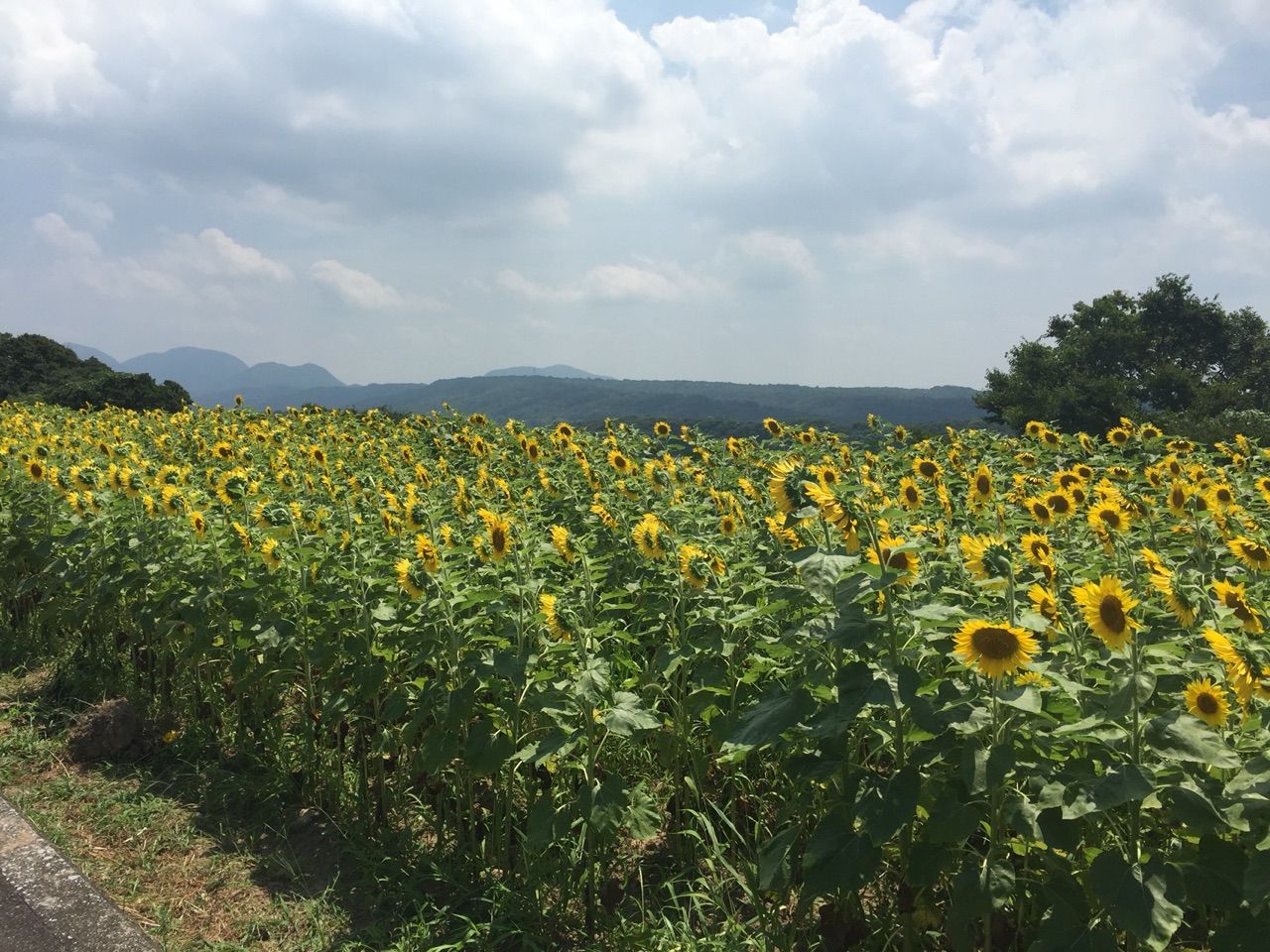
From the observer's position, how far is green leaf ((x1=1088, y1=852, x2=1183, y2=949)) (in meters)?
1.61

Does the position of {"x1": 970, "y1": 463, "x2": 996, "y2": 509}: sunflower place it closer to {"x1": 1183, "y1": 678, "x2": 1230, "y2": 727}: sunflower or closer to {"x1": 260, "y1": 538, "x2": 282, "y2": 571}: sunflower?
{"x1": 1183, "y1": 678, "x2": 1230, "y2": 727}: sunflower

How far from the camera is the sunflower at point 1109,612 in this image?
190 centimetres

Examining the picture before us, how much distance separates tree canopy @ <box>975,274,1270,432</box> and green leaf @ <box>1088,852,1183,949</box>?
136 ft

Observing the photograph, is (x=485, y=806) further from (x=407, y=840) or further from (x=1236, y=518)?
A: (x=1236, y=518)

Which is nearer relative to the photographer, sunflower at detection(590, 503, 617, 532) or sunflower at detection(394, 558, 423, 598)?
sunflower at detection(394, 558, 423, 598)

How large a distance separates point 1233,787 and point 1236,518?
2661mm

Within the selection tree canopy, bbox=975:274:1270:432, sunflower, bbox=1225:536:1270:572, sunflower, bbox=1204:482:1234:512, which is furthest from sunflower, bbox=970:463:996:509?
tree canopy, bbox=975:274:1270:432

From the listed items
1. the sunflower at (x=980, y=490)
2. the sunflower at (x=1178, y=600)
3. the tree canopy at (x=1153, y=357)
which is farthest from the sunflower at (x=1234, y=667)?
the tree canopy at (x=1153, y=357)

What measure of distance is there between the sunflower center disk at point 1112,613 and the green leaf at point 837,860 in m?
0.76

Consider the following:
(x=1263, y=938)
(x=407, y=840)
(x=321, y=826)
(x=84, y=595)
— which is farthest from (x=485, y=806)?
(x=84, y=595)

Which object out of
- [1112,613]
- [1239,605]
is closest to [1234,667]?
[1112,613]

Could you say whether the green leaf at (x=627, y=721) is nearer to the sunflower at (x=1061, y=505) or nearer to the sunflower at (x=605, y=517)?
the sunflower at (x=605, y=517)

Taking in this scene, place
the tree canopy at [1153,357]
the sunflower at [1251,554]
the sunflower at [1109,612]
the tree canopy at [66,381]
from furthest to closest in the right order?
the tree canopy at [1153,357] → the tree canopy at [66,381] → the sunflower at [1251,554] → the sunflower at [1109,612]

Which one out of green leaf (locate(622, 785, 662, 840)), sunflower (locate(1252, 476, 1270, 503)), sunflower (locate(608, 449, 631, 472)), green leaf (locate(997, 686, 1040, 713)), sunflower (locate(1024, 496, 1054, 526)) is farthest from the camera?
sunflower (locate(608, 449, 631, 472))
